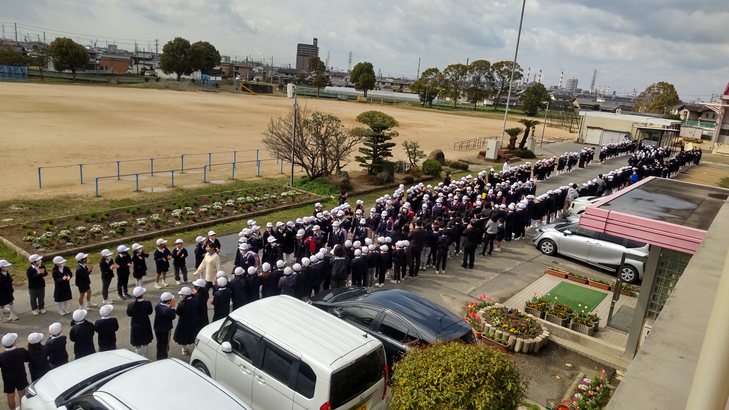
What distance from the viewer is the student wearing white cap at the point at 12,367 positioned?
7.13 metres

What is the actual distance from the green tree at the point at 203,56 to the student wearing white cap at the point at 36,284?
10098 centimetres

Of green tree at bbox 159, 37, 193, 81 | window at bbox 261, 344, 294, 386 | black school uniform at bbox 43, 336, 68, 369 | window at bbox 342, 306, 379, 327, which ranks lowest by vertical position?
black school uniform at bbox 43, 336, 68, 369

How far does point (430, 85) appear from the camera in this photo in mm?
102000

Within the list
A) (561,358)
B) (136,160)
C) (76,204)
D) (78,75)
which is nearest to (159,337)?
(561,358)

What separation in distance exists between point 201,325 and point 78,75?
104m

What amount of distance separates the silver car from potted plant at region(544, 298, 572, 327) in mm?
3708

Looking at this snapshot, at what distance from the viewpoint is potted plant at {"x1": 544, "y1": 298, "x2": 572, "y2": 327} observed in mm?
10758

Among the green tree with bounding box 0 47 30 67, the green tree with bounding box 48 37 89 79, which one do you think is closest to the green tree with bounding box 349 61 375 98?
the green tree with bounding box 48 37 89 79

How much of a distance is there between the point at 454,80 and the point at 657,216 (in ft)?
327

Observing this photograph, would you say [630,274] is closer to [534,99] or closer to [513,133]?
[513,133]

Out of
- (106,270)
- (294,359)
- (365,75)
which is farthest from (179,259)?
(365,75)

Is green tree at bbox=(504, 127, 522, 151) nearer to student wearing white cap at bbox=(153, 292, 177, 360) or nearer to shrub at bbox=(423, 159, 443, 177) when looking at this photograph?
shrub at bbox=(423, 159, 443, 177)

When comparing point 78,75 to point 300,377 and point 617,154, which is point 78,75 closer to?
point 617,154

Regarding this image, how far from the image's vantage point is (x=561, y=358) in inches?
390
